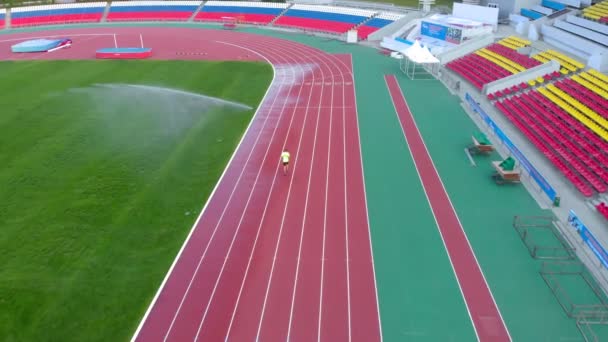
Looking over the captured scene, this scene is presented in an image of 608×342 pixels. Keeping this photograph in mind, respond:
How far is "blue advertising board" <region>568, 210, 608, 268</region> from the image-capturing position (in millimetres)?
12304

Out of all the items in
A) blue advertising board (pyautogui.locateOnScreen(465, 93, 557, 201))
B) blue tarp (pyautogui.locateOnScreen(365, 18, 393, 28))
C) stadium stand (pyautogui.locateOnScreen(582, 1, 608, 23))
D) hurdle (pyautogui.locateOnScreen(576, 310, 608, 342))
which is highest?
stadium stand (pyautogui.locateOnScreen(582, 1, 608, 23))

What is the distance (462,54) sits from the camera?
3231 centimetres

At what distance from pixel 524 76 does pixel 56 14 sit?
48.5m

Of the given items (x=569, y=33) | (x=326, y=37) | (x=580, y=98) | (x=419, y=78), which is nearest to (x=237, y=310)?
(x=580, y=98)

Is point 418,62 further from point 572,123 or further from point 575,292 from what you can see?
point 575,292

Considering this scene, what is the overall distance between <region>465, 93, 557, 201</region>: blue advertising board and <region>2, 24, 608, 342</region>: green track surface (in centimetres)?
60

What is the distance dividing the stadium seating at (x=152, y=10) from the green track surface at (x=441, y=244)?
35.8 metres

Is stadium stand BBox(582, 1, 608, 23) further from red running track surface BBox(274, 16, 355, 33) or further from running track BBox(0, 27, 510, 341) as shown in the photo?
red running track surface BBox(274, 16, 355, 33)

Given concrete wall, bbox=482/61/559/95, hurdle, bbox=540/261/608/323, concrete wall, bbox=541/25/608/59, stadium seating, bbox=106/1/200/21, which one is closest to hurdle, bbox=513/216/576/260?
hurdle, bbox=540/261/608/323

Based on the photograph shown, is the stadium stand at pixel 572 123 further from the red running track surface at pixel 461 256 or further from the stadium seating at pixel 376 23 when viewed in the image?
the stadium seating at pixel 376 23

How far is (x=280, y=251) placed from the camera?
13344 mm

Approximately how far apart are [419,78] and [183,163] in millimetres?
17325

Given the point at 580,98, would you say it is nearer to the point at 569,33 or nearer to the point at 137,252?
the point at 569,33

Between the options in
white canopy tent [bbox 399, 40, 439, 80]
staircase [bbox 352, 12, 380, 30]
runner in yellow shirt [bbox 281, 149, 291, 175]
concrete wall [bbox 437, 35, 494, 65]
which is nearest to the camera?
runner in yellow shirt [bbox 281, 149, 291, 175]
